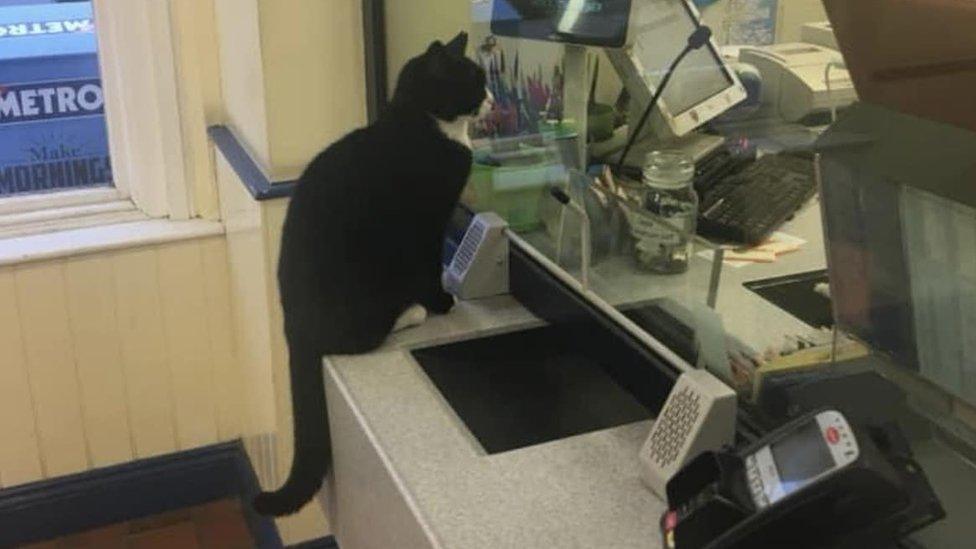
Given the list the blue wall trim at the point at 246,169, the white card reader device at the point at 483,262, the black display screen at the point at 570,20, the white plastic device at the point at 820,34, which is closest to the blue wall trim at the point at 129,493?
the blue wall trim at the point at 246,169

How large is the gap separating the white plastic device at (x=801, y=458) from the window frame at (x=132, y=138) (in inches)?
63.4

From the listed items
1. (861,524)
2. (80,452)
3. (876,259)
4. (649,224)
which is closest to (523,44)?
(649,224)

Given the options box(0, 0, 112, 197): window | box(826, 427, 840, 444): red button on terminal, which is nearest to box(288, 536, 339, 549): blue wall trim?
box(0, 0, 112, 197): window

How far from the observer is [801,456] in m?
0.88

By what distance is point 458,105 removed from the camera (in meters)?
1.53

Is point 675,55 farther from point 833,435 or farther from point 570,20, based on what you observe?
point 833,435

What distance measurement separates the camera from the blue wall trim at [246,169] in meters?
1.84

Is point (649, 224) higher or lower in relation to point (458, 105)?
lower

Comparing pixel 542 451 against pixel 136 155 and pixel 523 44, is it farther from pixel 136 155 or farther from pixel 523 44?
pixel 136 155

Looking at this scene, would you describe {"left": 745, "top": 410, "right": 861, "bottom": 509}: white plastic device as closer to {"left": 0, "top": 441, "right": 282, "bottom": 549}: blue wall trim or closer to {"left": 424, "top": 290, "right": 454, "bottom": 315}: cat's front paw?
{"left": 424, "top": 290, "right": 454, "bottom": 315}: cat's front paw

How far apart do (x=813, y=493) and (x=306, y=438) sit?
2.82 feet

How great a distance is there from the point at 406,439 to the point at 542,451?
16 cm

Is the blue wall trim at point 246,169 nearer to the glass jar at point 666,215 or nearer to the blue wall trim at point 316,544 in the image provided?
the glass jar at point 666,215

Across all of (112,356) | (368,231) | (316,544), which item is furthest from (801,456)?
(112,356)
